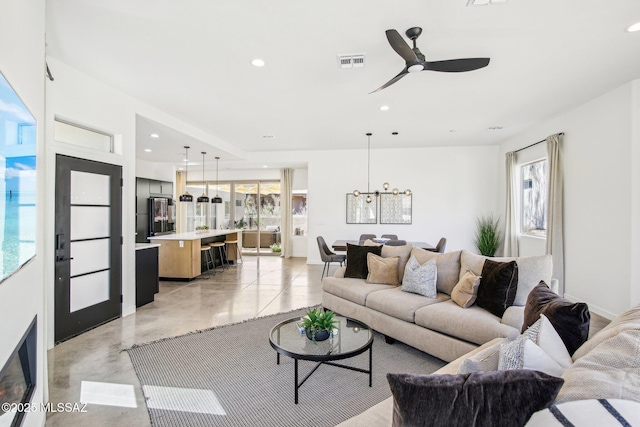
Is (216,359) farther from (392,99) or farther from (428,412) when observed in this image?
(392,99)

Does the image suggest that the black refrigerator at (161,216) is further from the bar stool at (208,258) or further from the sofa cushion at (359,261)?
the sofa cushion at (359,261)

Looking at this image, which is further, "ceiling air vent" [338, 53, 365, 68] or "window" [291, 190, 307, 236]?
"window" [291, 190, 307, 236]

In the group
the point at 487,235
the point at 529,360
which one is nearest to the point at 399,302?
the point at 529,360

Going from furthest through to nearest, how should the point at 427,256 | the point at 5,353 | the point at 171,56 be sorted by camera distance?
the point at 427,256, the point at 171,56, the point at 5,353

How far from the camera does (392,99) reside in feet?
15.2

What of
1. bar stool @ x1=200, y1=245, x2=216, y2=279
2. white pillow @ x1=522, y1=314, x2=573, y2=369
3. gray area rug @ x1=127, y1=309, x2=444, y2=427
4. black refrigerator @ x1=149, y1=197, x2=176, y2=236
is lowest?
gray area rug @ x1=127, y1=309, x2=444, y2=427

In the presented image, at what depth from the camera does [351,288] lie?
3.95 meters

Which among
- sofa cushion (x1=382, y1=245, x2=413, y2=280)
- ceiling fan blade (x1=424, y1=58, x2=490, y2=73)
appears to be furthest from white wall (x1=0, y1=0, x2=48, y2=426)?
sofa cushion (x1=382, y1=245, x2=413, y2=280)

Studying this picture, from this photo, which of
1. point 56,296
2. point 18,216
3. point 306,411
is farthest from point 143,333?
point 18,216

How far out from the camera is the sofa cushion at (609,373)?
89cm

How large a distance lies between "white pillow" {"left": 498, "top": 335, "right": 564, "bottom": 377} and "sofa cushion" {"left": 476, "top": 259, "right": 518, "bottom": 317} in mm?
1717

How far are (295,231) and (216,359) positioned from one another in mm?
Result: 7155

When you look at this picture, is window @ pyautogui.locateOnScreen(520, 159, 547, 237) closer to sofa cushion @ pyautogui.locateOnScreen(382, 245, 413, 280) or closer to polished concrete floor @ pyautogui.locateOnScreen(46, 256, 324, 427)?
sofa cushion @ pyautogui.locateOnScreen(382, 245, 413, 280)

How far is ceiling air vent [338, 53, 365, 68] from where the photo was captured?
3305 mm
